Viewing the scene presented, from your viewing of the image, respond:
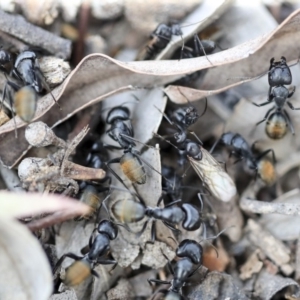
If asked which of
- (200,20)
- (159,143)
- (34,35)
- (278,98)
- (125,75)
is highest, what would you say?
(200,20)

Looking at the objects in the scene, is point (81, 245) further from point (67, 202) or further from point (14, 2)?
point (14, 2)

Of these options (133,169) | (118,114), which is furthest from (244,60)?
(133,169)

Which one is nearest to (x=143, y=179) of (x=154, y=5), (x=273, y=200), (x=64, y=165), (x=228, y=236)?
(x=64, y=165)

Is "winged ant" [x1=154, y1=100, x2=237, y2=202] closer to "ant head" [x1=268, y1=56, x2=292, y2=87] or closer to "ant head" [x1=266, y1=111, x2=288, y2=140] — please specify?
"ant head" [x1=266, y1=111, x2=288, y2=140]

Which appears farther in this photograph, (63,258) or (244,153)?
(244,153)

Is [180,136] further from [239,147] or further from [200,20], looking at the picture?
[200,20]

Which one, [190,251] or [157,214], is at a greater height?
[157,214]
